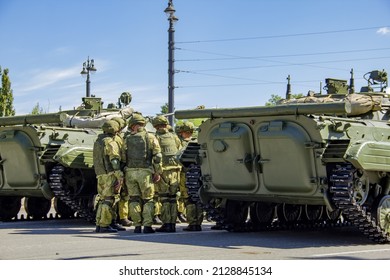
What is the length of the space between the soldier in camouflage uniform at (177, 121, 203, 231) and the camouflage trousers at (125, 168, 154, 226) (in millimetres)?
944

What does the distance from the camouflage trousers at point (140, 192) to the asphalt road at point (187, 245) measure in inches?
14.2

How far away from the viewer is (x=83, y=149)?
1575cm

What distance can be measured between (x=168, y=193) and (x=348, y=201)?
3.82m

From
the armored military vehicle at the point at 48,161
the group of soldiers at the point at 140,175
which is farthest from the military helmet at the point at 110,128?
the armored military vehicle at the point at 48,161

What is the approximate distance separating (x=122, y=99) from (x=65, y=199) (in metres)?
4.42

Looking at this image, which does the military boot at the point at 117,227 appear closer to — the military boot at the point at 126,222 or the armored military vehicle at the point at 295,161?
the military boot at the point at 126,222

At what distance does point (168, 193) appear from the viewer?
14.1 meters

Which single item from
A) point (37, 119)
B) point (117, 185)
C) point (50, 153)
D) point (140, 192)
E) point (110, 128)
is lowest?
point (140, 192)

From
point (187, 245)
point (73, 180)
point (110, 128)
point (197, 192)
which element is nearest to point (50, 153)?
point (73, 180)

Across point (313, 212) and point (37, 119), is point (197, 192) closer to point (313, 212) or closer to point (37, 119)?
point (313, 212)

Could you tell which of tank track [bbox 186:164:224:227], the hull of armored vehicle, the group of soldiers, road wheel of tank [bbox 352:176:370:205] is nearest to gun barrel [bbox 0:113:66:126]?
the hull of armored vehicle

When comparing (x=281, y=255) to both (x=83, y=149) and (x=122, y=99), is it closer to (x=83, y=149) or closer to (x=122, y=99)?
(x=83, y=149)

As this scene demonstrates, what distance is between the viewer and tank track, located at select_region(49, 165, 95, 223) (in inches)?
607

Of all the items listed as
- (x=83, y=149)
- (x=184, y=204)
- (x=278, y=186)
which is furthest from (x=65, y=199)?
(x=278, y=186)
